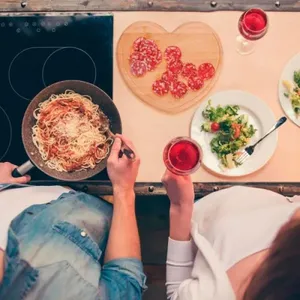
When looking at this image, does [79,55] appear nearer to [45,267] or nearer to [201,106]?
[201,106]

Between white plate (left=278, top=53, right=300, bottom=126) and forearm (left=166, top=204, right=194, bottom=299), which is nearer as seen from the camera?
forearm (left=166, top=204, right=194, bottom=299)

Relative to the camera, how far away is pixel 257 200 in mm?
1499

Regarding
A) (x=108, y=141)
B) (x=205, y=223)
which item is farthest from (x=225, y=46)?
(x=205, y=223)

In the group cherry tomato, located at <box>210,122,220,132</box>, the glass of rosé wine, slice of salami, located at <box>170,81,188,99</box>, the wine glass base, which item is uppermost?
the glass of rosé wine

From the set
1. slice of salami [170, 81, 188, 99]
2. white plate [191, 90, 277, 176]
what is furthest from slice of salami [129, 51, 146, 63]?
white plate [191, 90, 277, 176]

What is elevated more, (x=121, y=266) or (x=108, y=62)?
(x=108, y=62)

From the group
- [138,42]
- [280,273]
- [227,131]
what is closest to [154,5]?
[138,42]

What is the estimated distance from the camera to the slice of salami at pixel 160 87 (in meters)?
1.73

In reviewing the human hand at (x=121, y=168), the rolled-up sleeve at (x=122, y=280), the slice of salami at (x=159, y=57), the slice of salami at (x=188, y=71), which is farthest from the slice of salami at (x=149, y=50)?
the rolled-up sleeve at (x=122, y=280)

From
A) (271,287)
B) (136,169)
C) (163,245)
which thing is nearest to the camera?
(271,287)

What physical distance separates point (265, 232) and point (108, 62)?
83cm

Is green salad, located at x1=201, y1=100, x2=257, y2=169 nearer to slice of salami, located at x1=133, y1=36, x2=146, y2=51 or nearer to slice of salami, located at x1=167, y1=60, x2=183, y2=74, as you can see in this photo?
slice of salami, located at x1=167, y1=60, x2=183, y2=74

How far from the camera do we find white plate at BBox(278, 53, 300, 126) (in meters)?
1.72

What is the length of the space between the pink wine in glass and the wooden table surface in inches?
8.2
